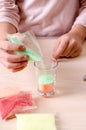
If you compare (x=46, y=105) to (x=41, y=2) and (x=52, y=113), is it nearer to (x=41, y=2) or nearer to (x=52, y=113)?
(x=52, y=113)

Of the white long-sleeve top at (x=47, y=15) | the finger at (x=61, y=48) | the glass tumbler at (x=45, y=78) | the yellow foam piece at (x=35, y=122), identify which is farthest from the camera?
the white long-sleeve top at (x=47, y=15)

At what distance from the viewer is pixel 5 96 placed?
0.82 meters

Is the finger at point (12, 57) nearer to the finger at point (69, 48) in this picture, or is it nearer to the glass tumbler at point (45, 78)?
the glass tumbler at point (45, 78)

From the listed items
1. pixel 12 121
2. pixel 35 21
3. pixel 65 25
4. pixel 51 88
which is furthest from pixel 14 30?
pixel 12 121

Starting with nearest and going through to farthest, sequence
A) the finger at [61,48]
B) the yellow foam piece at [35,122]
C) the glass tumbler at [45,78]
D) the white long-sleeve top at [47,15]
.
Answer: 1. the yellow foam piece at [35,122]
2. the glass tumbler at [45,78]
3. the finger at [61,48]
4. the white long-sleeve top at [47,15]

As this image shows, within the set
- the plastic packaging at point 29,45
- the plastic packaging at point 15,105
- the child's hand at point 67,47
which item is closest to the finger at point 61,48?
the child's hand at point 67,47

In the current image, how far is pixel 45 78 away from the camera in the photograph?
847mm

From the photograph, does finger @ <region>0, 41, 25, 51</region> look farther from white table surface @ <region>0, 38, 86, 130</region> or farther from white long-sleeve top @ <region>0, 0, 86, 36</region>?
white long-sleeve top @ <region>0, 0, 86, 36</region>

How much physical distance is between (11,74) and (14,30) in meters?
0.26

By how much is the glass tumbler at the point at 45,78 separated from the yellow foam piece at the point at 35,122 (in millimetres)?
105

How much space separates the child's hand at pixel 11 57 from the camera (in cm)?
87

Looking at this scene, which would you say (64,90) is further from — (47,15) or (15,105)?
(47,15)

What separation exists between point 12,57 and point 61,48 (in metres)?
0.21

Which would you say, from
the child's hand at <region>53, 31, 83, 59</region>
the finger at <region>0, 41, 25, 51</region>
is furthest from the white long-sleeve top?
the finger at <region>0, 41, 25, 51</region>
